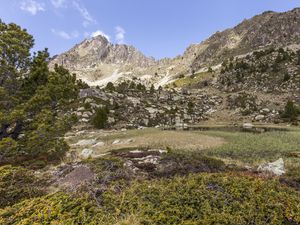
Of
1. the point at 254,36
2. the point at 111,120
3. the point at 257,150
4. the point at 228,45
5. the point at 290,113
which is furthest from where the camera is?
the point at 228,45

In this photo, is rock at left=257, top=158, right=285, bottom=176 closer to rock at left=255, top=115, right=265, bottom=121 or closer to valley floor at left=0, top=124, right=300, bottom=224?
valley floor at left=0, top=124, right=300, bottom=224

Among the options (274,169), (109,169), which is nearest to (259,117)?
(274,169)

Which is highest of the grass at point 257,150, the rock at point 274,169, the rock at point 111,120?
the rock at point 111,120

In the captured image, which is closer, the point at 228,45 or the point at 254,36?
the point at 254,36

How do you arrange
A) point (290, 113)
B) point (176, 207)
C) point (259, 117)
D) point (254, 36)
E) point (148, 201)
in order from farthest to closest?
point (254, 36), point (259, 117), point (290, 113), point (148, 201), point (176, 207)

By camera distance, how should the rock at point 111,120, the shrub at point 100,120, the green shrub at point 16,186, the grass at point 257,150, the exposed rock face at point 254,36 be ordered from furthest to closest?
the exposed rock face at point 254,36, the rock at point 111,120, the shrub at point 100,120, the grass at point 257,150, the green shrub at point 16,186

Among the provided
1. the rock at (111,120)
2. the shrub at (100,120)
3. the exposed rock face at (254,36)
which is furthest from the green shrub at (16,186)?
the exposed rock face at (254,36)

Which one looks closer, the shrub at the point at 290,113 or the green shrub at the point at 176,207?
the green shrub at the point at 176,207

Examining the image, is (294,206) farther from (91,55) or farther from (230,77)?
(91,55)

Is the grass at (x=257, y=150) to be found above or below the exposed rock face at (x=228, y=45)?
below

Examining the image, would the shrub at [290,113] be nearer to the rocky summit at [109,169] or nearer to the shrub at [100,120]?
the rocky summit at [109,169]

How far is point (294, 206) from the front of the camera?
19.8ft

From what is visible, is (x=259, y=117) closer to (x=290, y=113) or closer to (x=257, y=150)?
(x=290, y=113)

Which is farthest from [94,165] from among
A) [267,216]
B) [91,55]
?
[91,55]
